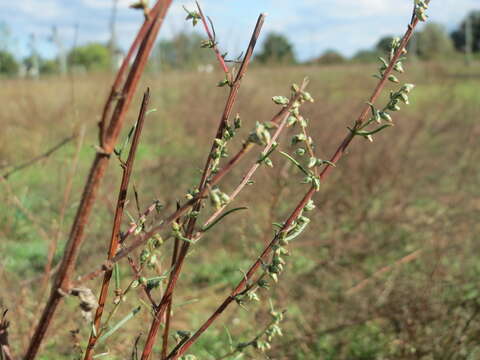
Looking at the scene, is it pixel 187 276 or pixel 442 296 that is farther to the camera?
pixel 187 276

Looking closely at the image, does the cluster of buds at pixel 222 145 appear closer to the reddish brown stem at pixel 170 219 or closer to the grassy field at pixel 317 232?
the reddish brown stem at pixel 170 219

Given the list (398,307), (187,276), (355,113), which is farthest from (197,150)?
(398,307)

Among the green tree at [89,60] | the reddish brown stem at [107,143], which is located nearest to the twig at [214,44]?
the reddish brown stem at [107,143]

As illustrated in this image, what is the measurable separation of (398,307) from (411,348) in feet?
1.17

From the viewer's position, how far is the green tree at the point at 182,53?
24.5 ft

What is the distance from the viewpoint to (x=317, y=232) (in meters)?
3.68

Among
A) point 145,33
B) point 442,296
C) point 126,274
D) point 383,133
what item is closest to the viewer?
point 145,33

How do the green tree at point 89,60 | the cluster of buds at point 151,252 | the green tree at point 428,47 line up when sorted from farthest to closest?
the green tree at point 428,47
the green tree at point 89,60
the cluster of buds at point 151,252

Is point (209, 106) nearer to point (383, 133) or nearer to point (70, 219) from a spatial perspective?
point (383, 133)

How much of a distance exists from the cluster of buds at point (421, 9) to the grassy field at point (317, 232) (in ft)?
1.85

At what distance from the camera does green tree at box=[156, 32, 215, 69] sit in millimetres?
7461

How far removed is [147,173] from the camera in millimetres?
4598

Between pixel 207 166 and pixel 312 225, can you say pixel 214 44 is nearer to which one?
pixel 207 166

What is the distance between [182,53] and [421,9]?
7665 millimetres
